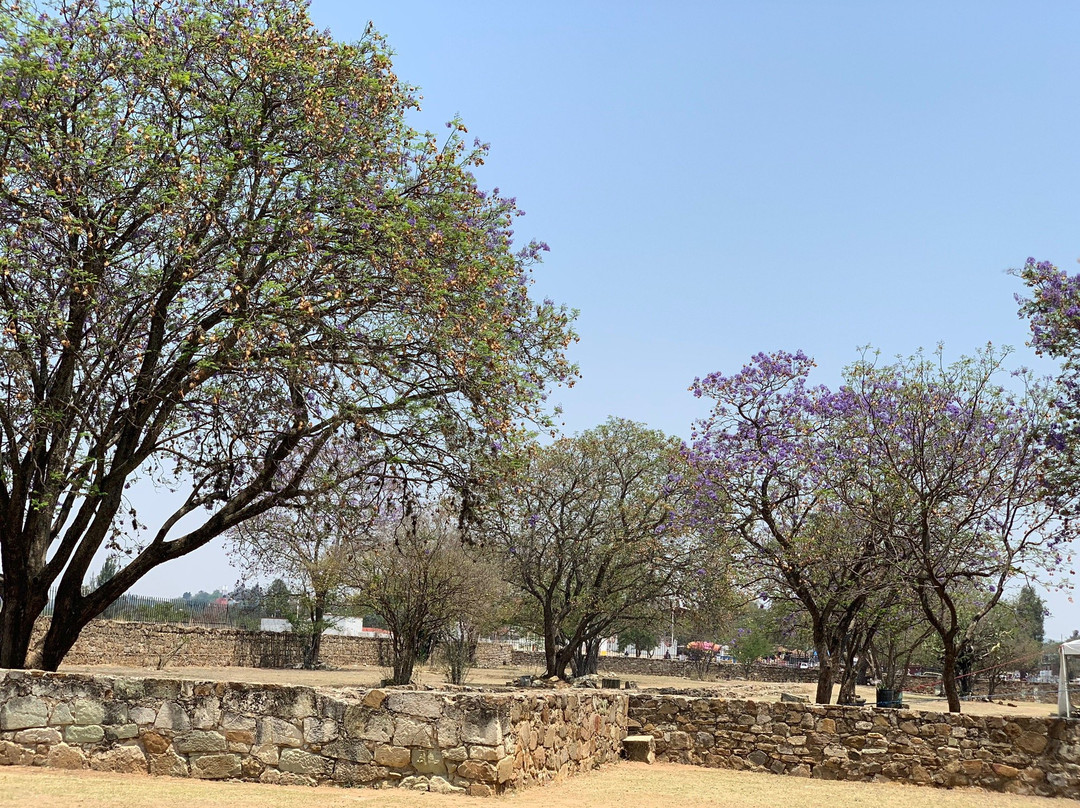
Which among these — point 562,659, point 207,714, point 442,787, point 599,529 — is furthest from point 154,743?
point 562,659

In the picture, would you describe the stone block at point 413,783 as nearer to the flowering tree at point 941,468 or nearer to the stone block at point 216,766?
the stone block at point 216,766

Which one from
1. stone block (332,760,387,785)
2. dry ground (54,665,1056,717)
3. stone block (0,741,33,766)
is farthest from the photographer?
dry ground (54,665,1056,717)

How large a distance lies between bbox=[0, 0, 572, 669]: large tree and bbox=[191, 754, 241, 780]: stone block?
13.9 ft

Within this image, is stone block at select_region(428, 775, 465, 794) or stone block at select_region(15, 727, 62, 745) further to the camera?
stone block at select_region(15, 727, 62, 745)

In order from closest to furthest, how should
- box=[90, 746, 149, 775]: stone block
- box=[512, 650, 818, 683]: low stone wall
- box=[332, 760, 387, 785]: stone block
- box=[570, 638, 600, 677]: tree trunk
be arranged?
1. box=[332, 760, 387, 785]: stone block
2. box=[90, 746, 149, 775]: stone block
3. box=[570, 638, 600, 677]: tree trunk
4. box=[512, 650, 818, 683]: low stone wall

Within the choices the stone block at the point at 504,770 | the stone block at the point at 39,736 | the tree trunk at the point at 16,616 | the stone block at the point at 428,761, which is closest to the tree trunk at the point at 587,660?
the tree trunk at the point at 16,616

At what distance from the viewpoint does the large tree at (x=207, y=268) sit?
11.3 meters

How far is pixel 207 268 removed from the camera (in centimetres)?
1193

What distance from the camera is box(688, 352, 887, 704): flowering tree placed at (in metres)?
17.6

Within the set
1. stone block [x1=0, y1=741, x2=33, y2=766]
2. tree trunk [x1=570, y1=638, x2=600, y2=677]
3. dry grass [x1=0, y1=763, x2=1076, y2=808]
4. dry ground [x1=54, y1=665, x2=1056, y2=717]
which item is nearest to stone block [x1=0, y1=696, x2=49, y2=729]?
stone block [x1=0, y1=741, x2=33, y2=766]

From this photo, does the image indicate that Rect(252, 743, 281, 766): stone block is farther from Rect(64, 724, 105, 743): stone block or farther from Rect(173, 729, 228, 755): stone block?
Rect(64, 724, 105, 743): stone block

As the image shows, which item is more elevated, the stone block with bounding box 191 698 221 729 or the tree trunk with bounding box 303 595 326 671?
the stone block with bounding box 191 698 221 729

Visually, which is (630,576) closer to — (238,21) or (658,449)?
(658,449)

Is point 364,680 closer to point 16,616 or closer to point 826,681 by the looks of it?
point 826,681
